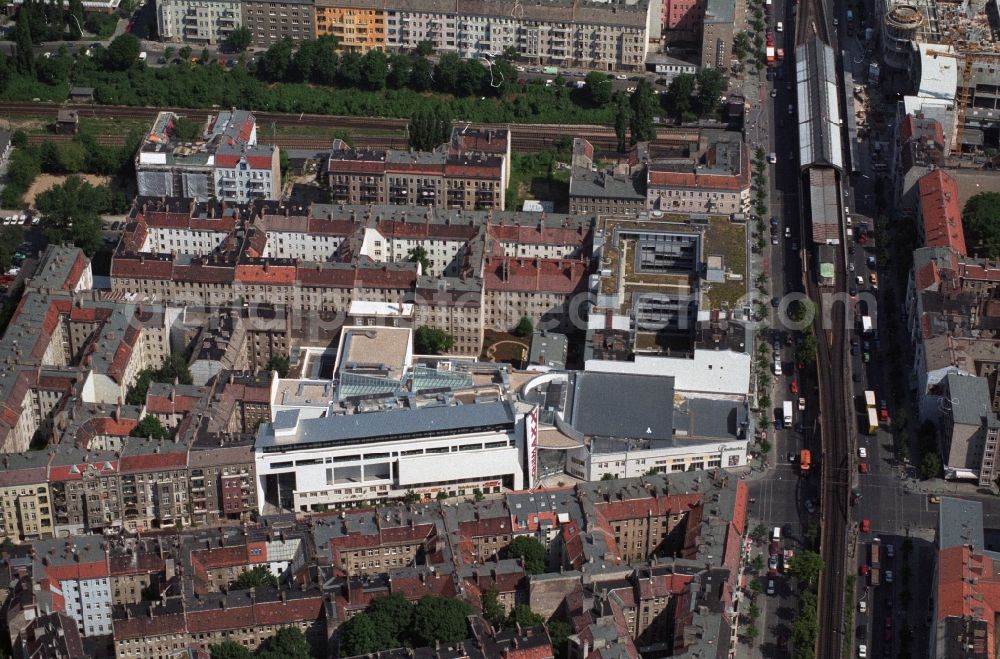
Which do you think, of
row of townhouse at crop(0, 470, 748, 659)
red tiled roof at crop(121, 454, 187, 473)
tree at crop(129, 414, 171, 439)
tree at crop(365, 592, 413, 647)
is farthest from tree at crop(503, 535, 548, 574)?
tree at crop(129, 414, 171, 439)

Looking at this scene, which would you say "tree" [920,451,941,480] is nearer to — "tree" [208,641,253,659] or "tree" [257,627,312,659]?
"tree" [257,627,312,659]

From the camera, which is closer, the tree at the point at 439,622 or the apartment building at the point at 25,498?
the tree at the point at 439,622

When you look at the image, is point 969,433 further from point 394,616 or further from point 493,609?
point 394,616

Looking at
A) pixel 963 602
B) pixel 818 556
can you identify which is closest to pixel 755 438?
pixel 818 556

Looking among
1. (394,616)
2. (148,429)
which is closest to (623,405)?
(394,616)

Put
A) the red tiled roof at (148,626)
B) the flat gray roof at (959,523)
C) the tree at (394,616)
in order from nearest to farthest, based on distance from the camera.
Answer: the red tiled roof at (148,626), the tree at (394,616), the flat gray roof at (959,523)

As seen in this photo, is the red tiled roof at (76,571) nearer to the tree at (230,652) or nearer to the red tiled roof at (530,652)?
the tree at (230,652)

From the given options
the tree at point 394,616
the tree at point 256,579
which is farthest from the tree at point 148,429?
the tree at point 394,616
